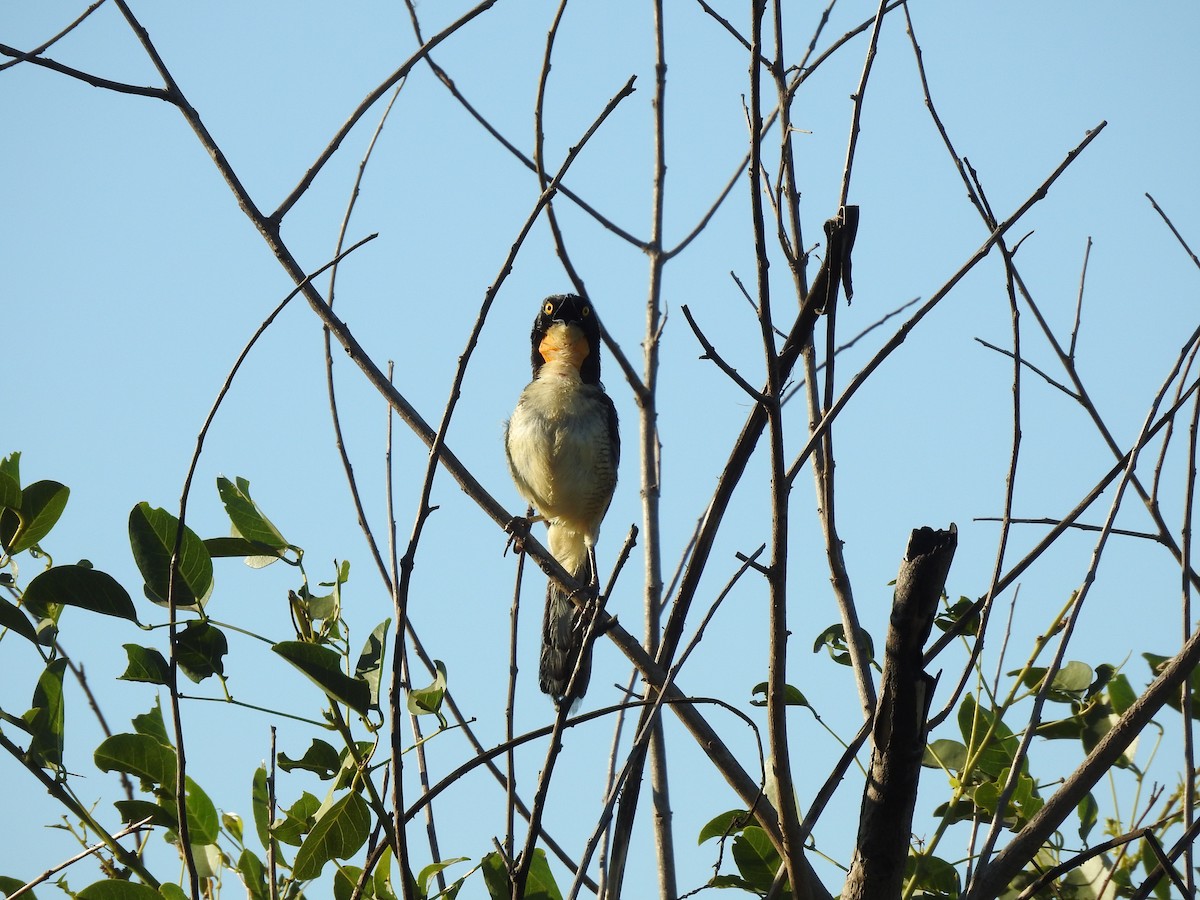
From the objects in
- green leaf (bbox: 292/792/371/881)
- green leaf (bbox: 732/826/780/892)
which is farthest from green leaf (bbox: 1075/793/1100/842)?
green leaf (bbox: 292/792/371/881)

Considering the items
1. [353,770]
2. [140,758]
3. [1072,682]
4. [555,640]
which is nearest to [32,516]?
[140,758]

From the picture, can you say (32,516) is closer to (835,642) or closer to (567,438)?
(835,642)

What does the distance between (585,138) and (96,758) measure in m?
1.80

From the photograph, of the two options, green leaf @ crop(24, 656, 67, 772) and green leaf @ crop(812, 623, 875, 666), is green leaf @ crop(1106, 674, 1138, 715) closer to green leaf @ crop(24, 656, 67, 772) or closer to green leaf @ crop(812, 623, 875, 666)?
green leaf @ crop(812, 623, 875, 666)

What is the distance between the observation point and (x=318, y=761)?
9.39ft

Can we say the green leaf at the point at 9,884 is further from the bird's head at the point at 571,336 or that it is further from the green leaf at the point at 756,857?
the bird's head at the point at 571,336

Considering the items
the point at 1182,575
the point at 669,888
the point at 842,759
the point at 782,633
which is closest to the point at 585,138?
the point at 782,633

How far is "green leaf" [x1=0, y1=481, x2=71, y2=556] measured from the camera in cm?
289

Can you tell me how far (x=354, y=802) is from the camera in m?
2.69

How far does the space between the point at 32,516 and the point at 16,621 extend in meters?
0.25

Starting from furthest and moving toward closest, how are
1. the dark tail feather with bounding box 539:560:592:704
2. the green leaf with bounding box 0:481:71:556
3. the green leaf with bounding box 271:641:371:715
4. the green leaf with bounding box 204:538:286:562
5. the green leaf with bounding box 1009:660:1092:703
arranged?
1. the dark tail feather with bounding box 539:560:592:704
2. the green leaf with bounding box 1009:660:1092:703
3. the green leaf with bounding box 204:538:286:562
4. the green leaf with bounding box 0:481:71:556
5. the green leaf with bounding box 271:641:371:715

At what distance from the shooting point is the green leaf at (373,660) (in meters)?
2.82

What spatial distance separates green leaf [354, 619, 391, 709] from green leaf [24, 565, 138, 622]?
54 centimetres

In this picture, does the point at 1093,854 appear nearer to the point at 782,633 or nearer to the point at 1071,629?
the point at 1071,629
